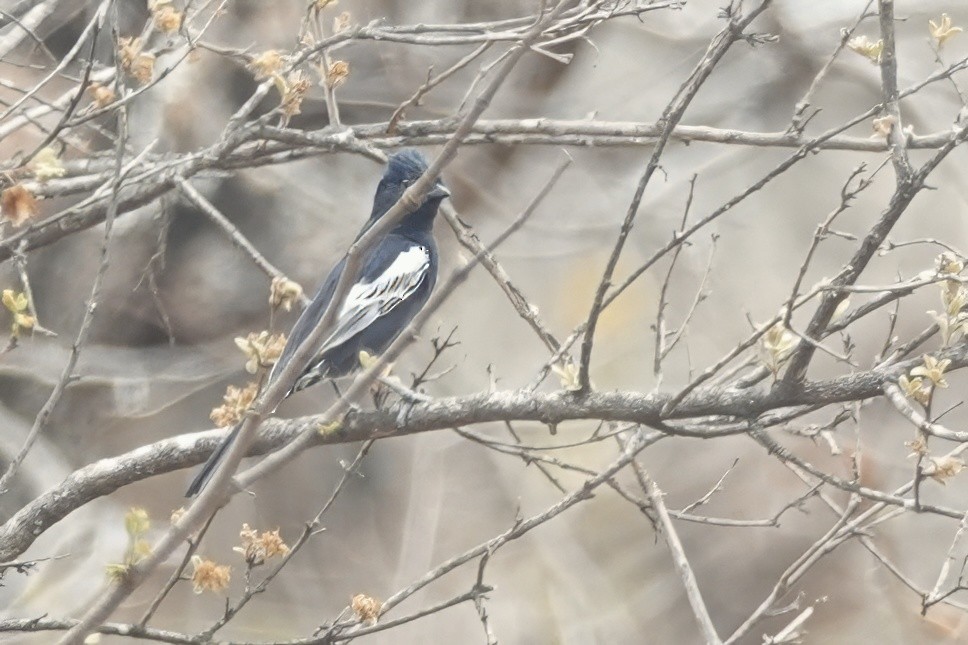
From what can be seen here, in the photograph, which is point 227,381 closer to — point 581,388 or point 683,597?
point 683,597

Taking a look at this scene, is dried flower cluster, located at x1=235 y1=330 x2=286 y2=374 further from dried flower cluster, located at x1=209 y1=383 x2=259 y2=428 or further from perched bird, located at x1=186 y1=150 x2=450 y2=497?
perched bird, located at x1=186 y1=150 x2=450 y2=497

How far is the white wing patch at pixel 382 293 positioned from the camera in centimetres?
375

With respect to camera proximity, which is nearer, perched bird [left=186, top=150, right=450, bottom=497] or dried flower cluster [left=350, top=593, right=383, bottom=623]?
dried flower cluster [left=350, top=593, right=383, bottom=623]

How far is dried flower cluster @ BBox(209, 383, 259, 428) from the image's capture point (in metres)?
1.77

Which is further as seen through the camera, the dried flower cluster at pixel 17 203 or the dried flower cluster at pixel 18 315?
the dried flower cluster at pixel 18 315

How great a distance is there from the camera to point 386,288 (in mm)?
3879

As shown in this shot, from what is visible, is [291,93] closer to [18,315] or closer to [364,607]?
[18,315]

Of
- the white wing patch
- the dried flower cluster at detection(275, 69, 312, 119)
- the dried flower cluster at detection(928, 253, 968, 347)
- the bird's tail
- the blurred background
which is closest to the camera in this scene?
the dried flower cluster at detection(928, 253, 968, 347)

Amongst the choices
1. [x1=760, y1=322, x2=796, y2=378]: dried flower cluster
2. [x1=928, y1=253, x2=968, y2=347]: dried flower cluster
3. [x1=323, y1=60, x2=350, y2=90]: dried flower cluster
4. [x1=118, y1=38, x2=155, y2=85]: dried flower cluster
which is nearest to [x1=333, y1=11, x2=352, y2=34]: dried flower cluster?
[x1=323, y1=60, x2=350, y2=90]: dried flower cluster

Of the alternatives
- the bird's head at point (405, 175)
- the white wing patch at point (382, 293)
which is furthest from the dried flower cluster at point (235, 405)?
the bird's head at point (405, 175)

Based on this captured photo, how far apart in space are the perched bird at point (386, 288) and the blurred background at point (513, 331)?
1544mm

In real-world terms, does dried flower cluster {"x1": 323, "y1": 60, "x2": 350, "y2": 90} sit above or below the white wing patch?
below

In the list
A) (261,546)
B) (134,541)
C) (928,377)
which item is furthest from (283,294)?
(928,377)

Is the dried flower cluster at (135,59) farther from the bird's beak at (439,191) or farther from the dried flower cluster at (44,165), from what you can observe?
the bird's beak at (439,191)
